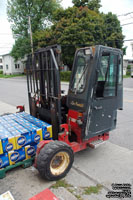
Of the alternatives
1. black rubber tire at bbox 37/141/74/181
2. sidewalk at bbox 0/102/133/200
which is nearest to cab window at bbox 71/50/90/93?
black rubber tire at bbox 37/141/74/181

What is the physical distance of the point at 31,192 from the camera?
2881 mm

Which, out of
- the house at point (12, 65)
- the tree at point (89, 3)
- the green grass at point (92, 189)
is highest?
the tree at point (89, 3)

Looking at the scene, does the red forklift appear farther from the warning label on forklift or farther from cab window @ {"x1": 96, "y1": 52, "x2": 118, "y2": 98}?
the warning label on forklift

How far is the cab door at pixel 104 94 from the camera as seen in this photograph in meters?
3.46

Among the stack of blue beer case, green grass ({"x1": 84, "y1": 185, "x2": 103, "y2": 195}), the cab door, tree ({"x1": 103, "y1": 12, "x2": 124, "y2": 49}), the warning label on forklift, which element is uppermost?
tree ({"x1": 103, "y1": 12, "x2": 124, "y2": 49})

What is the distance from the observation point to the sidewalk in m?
2.86

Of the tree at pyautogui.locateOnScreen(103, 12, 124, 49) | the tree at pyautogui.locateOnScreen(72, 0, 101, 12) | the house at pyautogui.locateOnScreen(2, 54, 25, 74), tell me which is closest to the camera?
the tree at pyautogui.locateOnScreen(103, 12, 124, 49)

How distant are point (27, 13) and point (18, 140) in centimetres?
4109

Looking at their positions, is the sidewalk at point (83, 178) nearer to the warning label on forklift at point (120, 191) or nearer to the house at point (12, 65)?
the warning label on forklift at point (120, 191)

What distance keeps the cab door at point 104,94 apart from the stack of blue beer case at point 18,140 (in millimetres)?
986

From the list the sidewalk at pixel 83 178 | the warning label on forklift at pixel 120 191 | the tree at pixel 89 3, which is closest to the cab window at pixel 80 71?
the sidewalk at pixel 83 178

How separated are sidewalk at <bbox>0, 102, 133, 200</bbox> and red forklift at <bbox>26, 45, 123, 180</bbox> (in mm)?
271

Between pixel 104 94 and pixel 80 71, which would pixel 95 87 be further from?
pixel 80 71

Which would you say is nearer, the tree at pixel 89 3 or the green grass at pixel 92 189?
the green grass at pixel 92 189
